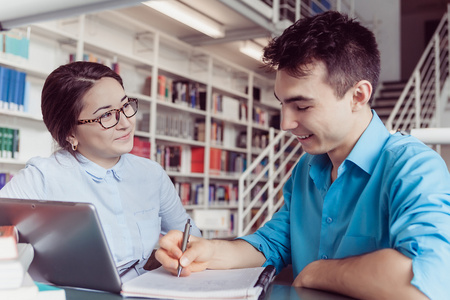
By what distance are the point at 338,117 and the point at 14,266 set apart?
713 millimetres

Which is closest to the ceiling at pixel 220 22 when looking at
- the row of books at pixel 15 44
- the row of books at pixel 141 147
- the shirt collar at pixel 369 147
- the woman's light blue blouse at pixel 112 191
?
the row of books at pixel 15 44

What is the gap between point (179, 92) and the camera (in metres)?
4.68

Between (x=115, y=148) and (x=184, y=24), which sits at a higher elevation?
(x=184, y=24)

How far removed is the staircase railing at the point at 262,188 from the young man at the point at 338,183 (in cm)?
233

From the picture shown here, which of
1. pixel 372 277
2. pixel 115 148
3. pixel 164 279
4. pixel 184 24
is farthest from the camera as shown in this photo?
pixel 184 24

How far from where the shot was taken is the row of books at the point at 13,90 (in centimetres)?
306

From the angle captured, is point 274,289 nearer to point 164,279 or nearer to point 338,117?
point 164,279

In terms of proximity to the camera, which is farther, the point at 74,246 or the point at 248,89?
the point at 248,89

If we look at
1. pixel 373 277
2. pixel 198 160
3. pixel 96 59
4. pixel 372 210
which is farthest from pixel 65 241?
pixel 198 160

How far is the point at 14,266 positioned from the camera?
563 millimetres

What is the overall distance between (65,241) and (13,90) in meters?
2.76

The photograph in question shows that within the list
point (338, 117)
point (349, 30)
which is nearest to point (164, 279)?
point (338, 117)

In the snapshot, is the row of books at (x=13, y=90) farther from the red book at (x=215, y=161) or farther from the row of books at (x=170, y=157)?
the red book at (x=215, y=161)

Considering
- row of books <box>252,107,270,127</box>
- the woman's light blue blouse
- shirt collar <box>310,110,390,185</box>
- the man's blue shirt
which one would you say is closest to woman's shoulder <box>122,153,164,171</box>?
the woman's light blue blouse
